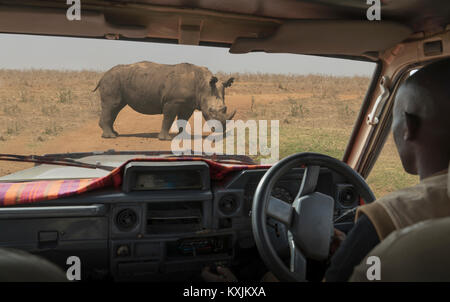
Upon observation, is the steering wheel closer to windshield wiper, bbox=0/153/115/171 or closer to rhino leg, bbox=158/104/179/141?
windshield wiper, bbox=0/153/115/171

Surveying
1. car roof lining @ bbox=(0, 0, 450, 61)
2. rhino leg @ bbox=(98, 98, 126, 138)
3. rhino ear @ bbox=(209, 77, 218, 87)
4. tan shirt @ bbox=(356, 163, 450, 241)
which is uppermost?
car roof lining @ bbox=(0, 0, 450, 61)

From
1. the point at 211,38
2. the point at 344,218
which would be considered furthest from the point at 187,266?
the point at 211,38

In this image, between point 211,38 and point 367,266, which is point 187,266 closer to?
point 211,38

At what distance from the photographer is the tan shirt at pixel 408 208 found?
1329 mm

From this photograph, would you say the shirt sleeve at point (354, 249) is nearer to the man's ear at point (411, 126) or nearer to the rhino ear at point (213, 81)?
the man's ear at point (411, 126)

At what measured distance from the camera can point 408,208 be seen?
136 cm

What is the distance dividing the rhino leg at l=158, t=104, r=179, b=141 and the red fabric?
1030 mm

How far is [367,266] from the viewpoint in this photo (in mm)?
1080

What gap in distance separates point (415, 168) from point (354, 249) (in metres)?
0.45

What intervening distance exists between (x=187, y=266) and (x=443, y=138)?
201cm

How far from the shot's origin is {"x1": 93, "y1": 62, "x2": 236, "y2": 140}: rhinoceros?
3.95 m
